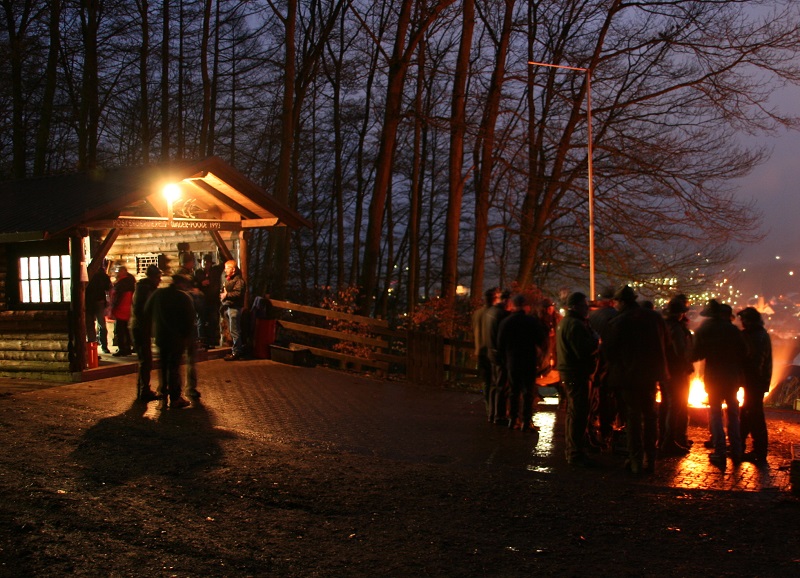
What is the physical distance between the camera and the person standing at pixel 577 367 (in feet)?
26.2

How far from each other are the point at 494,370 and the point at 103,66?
2371 centimetres

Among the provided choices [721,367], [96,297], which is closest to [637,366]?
[721,367]

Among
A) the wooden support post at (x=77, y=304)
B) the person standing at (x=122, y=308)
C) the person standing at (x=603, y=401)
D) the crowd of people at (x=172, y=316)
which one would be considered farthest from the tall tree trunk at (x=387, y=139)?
the person standing at (x=603, y=401)

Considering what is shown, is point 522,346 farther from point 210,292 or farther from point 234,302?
point 210,292

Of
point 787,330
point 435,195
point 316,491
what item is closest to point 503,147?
point 316,491

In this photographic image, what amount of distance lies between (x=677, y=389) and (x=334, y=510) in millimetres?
4704

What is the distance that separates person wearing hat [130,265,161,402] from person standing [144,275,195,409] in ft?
0.51

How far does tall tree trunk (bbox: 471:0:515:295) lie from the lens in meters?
22.3

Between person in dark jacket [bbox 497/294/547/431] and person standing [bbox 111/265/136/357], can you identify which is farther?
person standing [bbox 111/265/136/357]

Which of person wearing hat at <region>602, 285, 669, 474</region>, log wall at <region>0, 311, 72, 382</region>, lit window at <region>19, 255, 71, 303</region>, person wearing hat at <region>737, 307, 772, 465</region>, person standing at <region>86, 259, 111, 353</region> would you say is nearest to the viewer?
person wearing hat at <region>602, 285, 669, 474</region>

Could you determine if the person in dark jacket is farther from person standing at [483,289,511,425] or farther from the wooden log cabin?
the wooden log cabin

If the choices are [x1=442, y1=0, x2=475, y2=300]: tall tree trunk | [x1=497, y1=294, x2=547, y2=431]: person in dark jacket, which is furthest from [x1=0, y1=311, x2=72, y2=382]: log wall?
[x1=442, y1=0, x2=475, y2=300]: tall tree trunk

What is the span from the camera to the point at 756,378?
27.9ft

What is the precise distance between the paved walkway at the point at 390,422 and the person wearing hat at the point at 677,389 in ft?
0.79
